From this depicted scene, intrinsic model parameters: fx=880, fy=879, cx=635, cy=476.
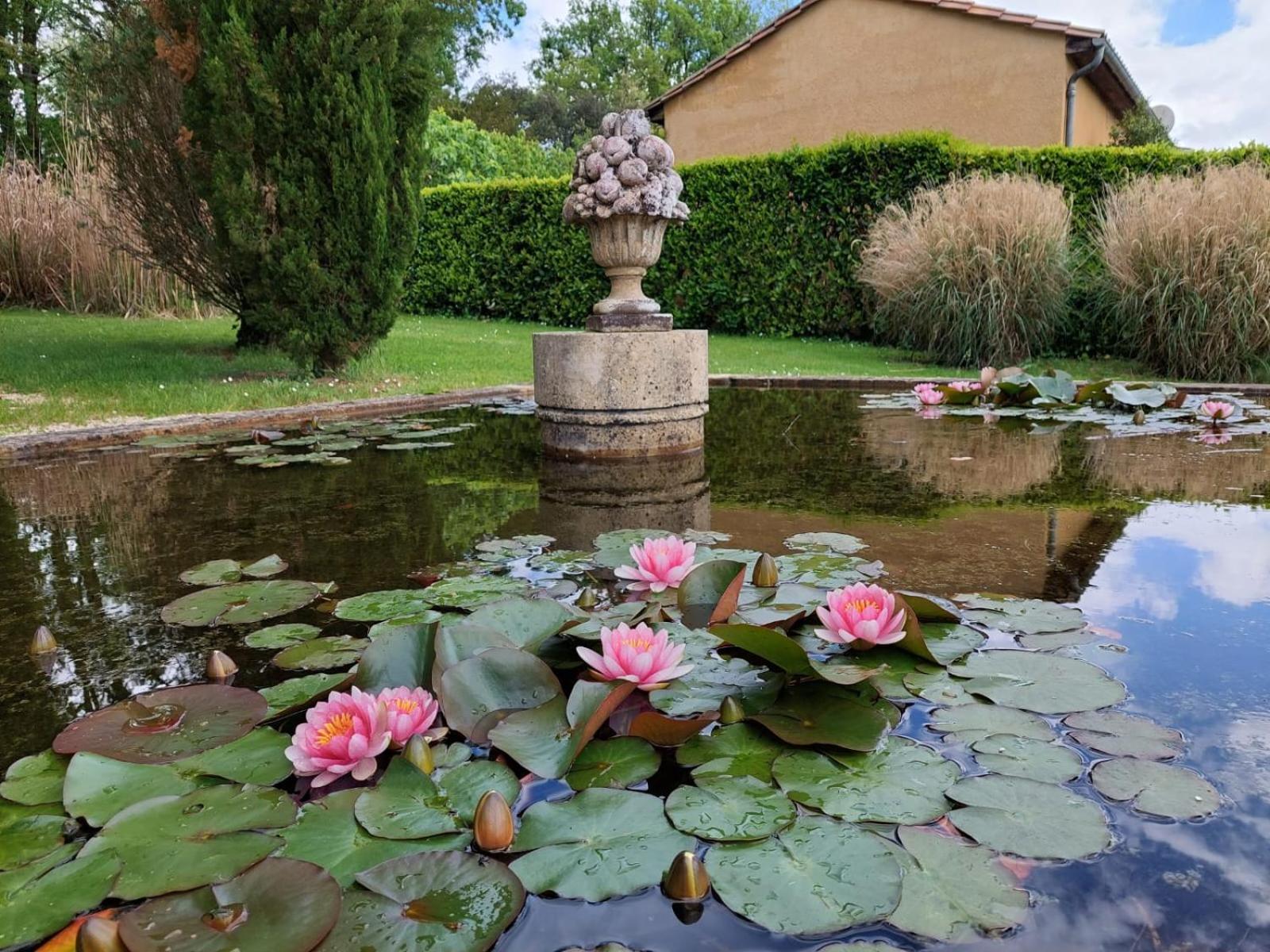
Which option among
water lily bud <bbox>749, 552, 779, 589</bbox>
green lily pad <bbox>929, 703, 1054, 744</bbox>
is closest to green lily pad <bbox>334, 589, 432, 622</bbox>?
water lily bud <bbox>749, 552, 779, 589</bbox>

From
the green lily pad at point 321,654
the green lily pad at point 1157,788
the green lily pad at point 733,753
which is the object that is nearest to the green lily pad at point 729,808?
the green lily pad at point 733,753

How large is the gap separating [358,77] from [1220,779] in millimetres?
5928

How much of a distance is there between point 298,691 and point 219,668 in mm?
186

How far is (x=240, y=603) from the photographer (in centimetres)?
201

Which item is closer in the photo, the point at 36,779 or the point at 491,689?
the point at 36,779

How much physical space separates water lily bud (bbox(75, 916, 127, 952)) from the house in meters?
12.3

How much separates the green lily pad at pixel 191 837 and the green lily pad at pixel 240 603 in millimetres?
752

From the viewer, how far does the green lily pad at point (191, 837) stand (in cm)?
104

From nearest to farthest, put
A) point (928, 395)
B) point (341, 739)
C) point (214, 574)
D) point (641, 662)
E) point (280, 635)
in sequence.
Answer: point (341, 739)
point (641, 662)
point (280, 635)
point (214, 574)
point (928, 395)

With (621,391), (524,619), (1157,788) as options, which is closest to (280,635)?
(524,619)

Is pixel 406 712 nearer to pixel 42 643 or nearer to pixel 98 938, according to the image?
pixel 98 938

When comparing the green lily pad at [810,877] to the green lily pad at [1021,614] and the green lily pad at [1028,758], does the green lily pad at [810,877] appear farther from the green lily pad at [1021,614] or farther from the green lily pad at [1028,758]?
the green lily pad at [1021,614]

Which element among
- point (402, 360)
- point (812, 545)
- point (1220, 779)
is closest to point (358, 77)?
point (402, 360)

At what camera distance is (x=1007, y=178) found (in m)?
8.27
